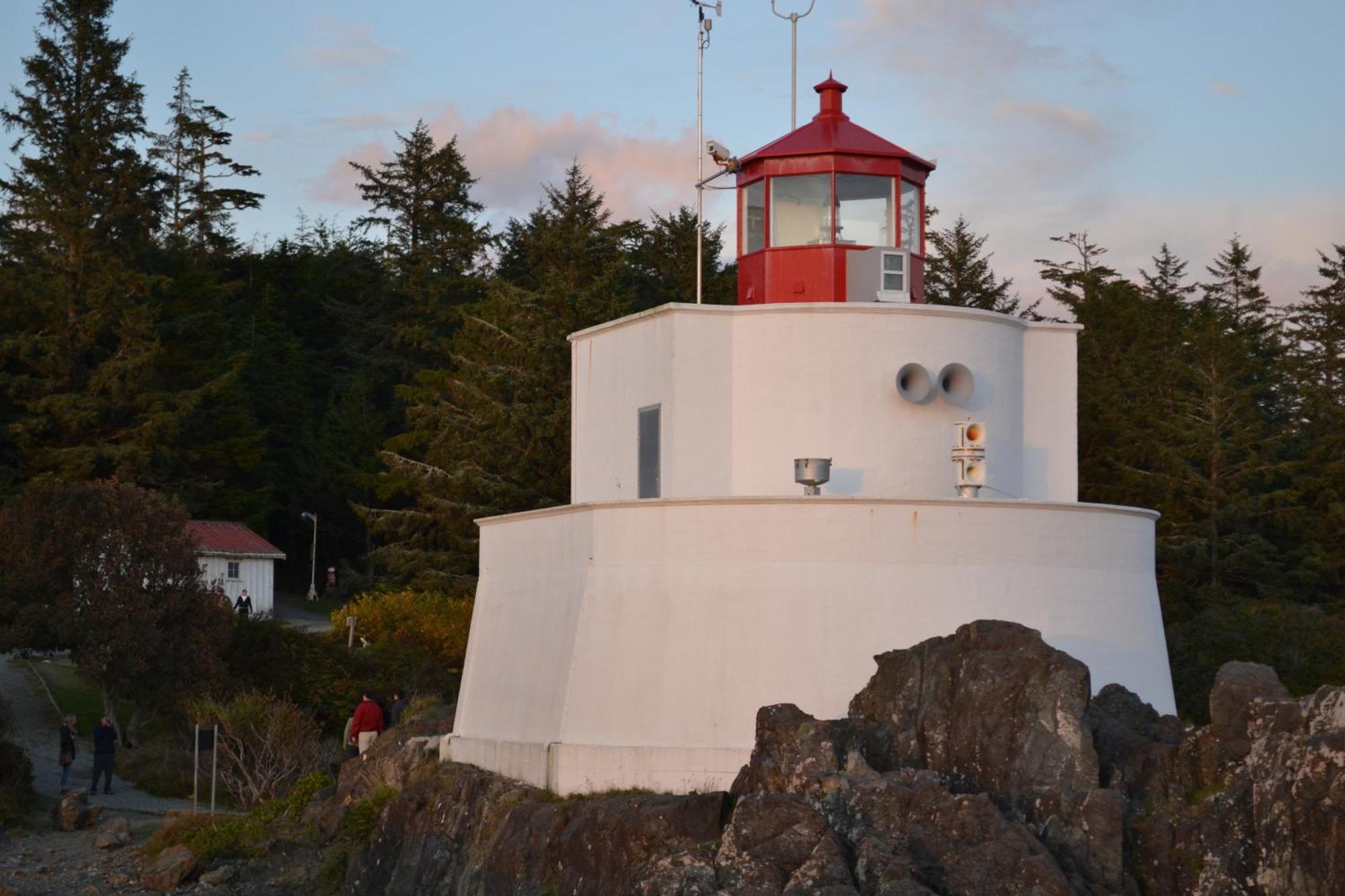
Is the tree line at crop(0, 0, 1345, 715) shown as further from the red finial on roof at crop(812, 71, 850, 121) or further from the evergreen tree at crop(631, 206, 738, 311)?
the red finial on roof at crop(812, 71, 850, 121)

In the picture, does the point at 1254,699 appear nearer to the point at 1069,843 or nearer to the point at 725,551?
the point at 1069,843

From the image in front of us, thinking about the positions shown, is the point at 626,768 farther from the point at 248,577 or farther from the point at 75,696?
the point at 248,577

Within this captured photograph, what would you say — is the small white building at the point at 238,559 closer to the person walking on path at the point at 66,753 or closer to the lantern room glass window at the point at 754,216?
the person walking on path at the point at 66,753

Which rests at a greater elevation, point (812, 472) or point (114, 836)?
point (812, 472)

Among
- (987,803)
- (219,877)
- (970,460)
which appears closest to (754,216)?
(970,460)

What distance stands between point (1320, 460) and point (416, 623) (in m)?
21.4

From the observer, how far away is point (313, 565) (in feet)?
176

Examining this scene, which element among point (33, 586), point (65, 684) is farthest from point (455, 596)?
point (33, 586)

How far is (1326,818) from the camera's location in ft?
46.5

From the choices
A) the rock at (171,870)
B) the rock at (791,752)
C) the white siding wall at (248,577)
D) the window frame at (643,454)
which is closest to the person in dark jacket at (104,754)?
the rock at (171,870)

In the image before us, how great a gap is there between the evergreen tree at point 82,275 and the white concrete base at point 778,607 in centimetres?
2835

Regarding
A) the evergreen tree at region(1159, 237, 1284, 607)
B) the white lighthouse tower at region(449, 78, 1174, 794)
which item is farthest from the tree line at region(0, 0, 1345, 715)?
the white lighthouse tower at region(449, 78, 1174, 794)

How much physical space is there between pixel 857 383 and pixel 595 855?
649 centimetres

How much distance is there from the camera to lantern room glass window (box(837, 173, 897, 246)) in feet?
74.2
